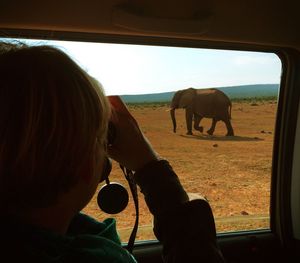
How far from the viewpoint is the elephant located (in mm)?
2153

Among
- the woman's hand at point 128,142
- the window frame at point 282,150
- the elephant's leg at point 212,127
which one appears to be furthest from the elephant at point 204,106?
the woman's hand at point 128,142

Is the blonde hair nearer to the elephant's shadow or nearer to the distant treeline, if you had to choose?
the distant treeline

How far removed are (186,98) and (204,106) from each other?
0.19 m

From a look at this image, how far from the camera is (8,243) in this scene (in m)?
0.68

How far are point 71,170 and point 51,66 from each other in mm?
173

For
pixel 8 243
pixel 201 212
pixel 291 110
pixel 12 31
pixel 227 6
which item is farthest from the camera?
pixel 291 110

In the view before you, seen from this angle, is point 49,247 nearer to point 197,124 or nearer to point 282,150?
point 197,124

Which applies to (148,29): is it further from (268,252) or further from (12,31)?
(268,252)

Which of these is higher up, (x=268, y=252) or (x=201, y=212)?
(x=201, y=212)

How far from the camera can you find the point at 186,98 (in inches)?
86.5

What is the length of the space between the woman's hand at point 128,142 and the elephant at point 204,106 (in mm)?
1184

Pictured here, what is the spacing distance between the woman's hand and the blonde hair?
14 centimetres

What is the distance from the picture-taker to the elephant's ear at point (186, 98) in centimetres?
211

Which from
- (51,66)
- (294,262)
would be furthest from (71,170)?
(294,262)
